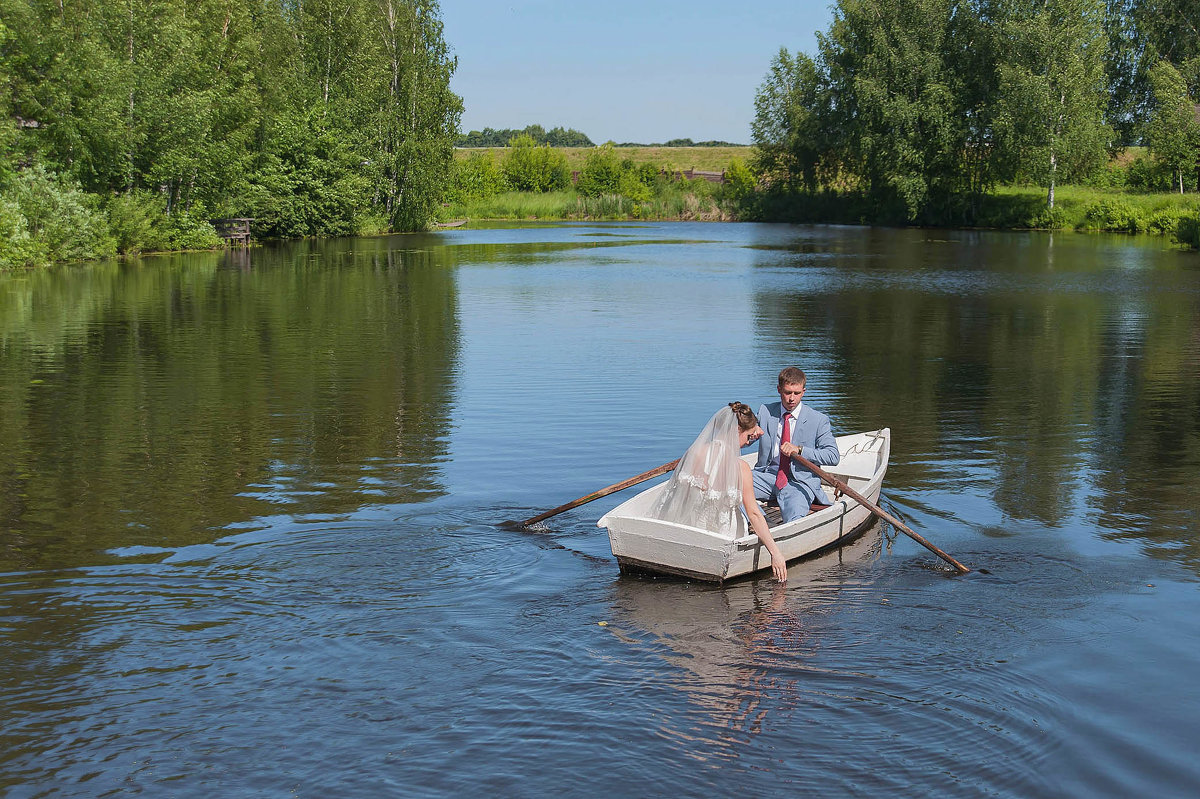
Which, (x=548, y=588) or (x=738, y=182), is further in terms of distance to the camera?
(x=738, y=182)

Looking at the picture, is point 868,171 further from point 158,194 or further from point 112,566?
point 112,566

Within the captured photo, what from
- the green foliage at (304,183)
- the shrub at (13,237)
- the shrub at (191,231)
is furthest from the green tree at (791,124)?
the shrub at (13,237)

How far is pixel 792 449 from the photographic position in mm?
9773

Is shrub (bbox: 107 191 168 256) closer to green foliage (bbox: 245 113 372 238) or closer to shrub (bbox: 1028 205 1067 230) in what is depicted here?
green foliage (bbox: 245 113 372 238)

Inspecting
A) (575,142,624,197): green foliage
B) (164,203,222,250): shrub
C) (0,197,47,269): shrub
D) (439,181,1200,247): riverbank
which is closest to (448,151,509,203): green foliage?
(439,181,1200,247): riverbank

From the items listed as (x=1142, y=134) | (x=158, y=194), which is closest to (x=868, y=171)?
(x=1142, y=134)

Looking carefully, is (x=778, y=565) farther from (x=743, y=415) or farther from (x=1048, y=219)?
(x=1048, y=219)

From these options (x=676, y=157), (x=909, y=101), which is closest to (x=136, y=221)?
(x=909, y=101)

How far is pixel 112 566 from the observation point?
897cm

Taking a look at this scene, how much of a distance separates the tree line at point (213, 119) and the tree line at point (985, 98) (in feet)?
94.2

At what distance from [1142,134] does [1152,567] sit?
7562 cm

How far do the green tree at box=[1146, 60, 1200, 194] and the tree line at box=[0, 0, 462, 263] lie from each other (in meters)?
40.6

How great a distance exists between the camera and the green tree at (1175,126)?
59.2m

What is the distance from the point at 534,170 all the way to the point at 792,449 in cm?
10050
